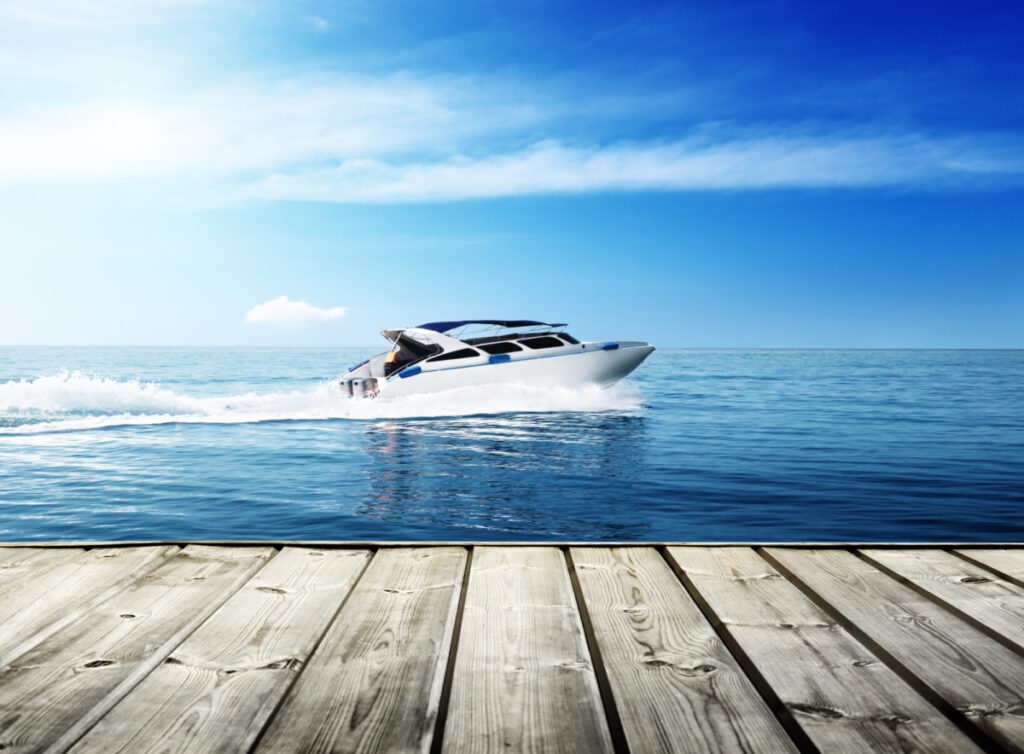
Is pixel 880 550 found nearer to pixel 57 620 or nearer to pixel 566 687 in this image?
pixel 566 687

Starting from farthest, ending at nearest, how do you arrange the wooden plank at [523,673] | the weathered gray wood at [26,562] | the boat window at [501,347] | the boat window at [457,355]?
the boat window at [501,347], the boat window at [457,355], the weathered gray wood at [26,562], the wooden plank at [523,673]

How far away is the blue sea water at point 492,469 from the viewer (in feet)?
24.2

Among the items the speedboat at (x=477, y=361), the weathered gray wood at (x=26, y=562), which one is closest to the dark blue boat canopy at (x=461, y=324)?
the speedboat at (x=477, y=361)

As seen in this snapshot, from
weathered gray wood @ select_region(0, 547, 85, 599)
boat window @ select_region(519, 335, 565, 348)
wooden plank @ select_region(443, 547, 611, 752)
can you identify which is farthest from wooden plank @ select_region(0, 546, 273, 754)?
boat window @ select_region(519, 335, 565, 348)

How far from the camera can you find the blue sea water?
24.2 ft

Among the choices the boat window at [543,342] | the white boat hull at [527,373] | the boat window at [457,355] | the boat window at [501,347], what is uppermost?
the boat window at [543,342]

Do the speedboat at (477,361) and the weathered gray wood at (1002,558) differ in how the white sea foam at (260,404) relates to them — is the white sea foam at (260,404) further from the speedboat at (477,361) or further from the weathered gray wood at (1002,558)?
the weathered gray wood at (1002,558)

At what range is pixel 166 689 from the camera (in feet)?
5.17

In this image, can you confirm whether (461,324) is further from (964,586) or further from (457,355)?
(964,586)

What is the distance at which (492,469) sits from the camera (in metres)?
10.6

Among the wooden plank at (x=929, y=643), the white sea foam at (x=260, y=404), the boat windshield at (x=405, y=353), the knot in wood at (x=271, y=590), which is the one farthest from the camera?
the boat windshield at (x=405, y=353)

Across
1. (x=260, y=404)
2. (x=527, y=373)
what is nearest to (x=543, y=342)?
(x=527, y=373)

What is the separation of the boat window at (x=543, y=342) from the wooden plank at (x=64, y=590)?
16.0 m

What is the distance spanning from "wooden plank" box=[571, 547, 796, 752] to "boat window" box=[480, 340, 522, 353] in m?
16.0
